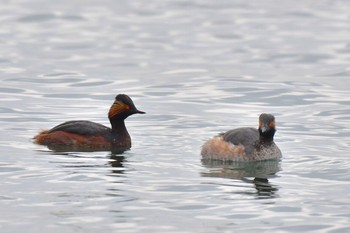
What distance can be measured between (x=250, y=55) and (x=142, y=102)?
7790 mm

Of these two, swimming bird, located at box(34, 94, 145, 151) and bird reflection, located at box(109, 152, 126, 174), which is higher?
swimming bird, located at box(34, 94, 145, 151)

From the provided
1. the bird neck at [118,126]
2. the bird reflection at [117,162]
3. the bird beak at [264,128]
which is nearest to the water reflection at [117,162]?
the bird reflection at [117,162]

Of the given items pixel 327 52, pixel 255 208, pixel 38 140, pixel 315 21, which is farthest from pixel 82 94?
pixel 315 21

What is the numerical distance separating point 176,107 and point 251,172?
270 inches

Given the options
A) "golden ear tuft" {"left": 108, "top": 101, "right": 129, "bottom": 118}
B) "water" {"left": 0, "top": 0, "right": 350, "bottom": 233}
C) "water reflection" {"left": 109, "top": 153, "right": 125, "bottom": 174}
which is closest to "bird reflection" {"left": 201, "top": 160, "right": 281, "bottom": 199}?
"water" {"left": 0, "top": 0, "right": 350, "bottom": 233}

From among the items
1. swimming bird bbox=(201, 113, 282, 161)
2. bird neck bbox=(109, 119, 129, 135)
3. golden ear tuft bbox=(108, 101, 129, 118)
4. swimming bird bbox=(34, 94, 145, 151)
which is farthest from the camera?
golden ear tuft bbox=(108, 101, 129, 118)

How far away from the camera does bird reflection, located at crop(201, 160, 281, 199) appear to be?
1872cm

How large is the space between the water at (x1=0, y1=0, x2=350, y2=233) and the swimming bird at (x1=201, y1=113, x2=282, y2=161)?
213 millimetres

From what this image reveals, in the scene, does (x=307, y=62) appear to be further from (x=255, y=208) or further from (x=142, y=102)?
(x=255, y=208)

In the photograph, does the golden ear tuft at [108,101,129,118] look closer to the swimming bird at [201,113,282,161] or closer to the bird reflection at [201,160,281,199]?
the swimming bird at [201,113,282,161]

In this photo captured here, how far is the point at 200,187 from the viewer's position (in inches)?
731

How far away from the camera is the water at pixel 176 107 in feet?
56.4

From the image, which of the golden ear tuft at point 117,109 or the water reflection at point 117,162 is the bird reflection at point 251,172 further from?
the golden ear tuft at point 117,109

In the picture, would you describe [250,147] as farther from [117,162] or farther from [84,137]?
[84,137]
